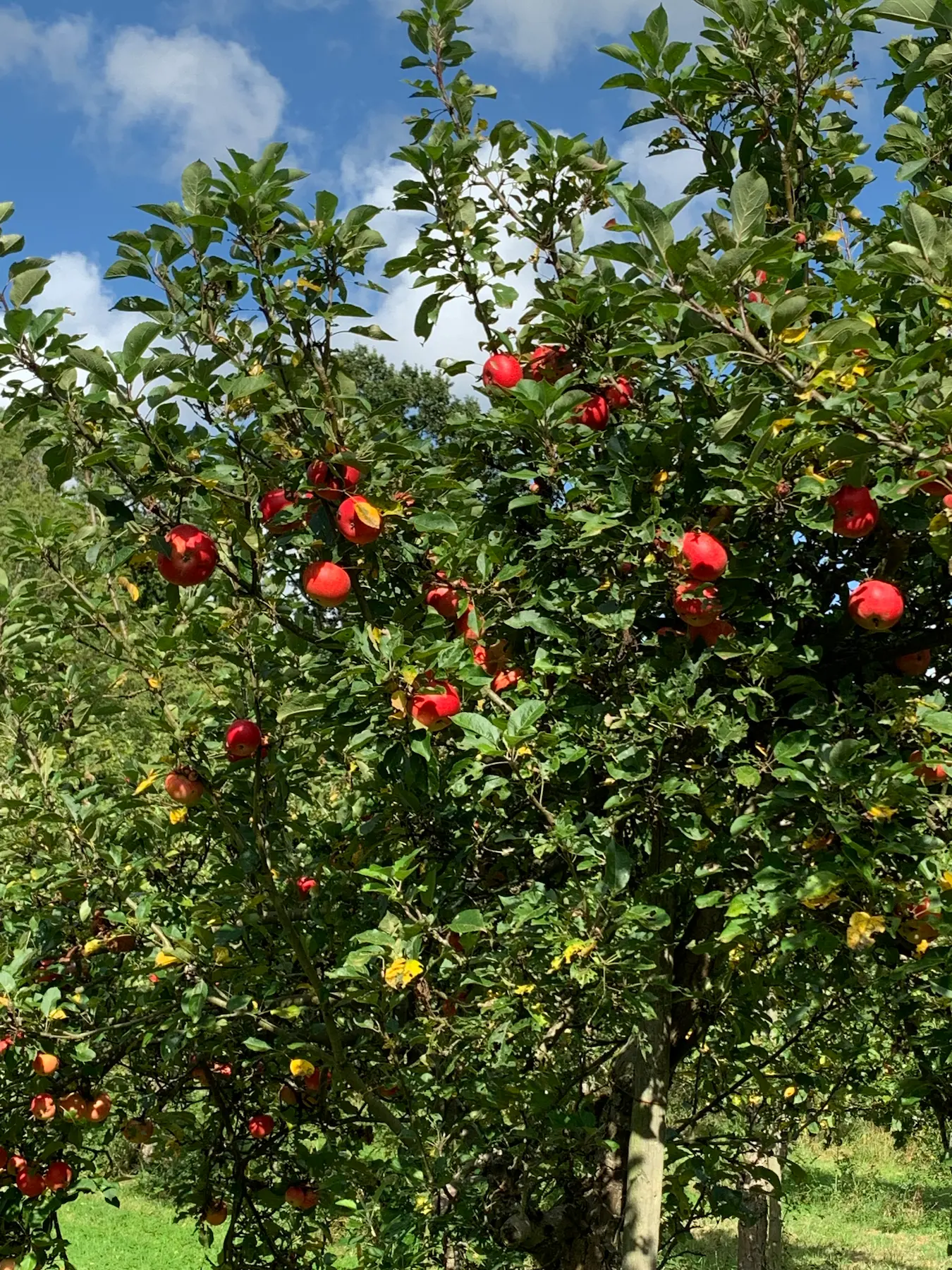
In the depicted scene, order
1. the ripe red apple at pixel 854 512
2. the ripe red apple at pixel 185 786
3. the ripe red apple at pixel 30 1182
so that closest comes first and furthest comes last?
the ripe red apple at pixel 854 512 → the ripe red apple at pixel 185 786 → the ripe red apple at pixel 30 1182

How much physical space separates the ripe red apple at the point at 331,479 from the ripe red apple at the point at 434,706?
1.44 ft

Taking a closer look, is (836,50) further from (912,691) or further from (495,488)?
(912,691)

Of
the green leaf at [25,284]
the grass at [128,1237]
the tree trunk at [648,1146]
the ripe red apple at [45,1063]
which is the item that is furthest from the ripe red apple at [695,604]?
the grass at [128,1237]

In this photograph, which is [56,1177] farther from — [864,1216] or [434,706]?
[864,1216]

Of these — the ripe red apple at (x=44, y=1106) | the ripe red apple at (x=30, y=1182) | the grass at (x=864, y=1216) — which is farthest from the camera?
the grass at (x=864, y=1216)

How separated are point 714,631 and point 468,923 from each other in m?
0.82

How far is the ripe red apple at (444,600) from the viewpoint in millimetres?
2410

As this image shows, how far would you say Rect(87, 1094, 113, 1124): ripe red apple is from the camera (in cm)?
340

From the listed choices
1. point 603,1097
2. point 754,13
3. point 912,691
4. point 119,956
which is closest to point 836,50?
point 754,13

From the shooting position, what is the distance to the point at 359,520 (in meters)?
2.16

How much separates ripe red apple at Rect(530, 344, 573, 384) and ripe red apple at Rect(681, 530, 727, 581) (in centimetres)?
58

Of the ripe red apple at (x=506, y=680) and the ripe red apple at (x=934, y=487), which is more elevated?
→ the ripe red apple at (x=934, y=487)

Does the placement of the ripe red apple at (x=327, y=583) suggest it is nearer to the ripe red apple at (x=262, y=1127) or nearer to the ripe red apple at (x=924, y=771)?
the ripe red apple at (x=924, y=771)

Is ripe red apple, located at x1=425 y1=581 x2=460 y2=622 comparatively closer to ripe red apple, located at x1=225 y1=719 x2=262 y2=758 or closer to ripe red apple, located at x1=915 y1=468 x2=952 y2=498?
ripe red apple, located at x1=225 y1=719 x2=262 y2=758
